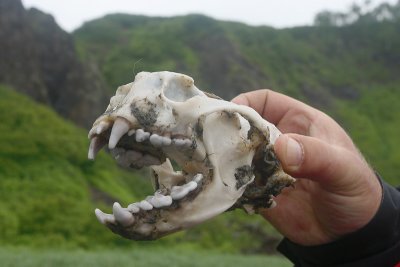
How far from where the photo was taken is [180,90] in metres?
2.58

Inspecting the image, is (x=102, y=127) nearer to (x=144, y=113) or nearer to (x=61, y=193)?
(x=144, y=113)

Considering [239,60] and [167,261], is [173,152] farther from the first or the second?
[239,60]

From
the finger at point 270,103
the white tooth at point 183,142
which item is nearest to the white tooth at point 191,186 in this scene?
the white tooth at point 183,142

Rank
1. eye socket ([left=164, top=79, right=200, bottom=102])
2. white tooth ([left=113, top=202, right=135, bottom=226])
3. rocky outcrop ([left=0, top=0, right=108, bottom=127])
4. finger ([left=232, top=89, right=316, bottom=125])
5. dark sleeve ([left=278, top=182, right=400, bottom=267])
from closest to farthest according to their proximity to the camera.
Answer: white tooth ([left=113, top=202, right=135, bottom=226])
eye socket ([left=164, top=79, right=200, bottom=102])
dark sleeve ([left=278, top=182, right=400, bottom=267])
finger ([left=232, top=89, right=316, bottom=125])
rocky outcrop ([left=0, top=0, right=108, bottom=127])

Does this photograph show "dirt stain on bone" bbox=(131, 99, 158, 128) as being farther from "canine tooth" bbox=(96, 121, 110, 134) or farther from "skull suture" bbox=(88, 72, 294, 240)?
"canine tooth" bbox=(96, 121, 110, 134)

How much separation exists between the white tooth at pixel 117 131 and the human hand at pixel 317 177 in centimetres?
70

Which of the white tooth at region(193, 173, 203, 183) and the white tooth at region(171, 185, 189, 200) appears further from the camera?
the white tooth at region(193, 173, 203, 183)

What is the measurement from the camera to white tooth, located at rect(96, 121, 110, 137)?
219cm

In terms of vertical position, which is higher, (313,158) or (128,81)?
(313,158)

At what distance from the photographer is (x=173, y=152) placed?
244 centimetres

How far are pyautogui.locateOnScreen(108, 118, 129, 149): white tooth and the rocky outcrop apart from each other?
28.6m

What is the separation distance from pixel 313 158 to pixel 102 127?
0.93 m

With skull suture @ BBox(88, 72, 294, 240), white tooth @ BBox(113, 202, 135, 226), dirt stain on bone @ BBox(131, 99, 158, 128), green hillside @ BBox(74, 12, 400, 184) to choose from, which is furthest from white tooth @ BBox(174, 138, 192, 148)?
green hillside @ BBox(74, 12, 400, 184)

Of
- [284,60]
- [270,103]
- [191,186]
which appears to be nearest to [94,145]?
[191,186]
